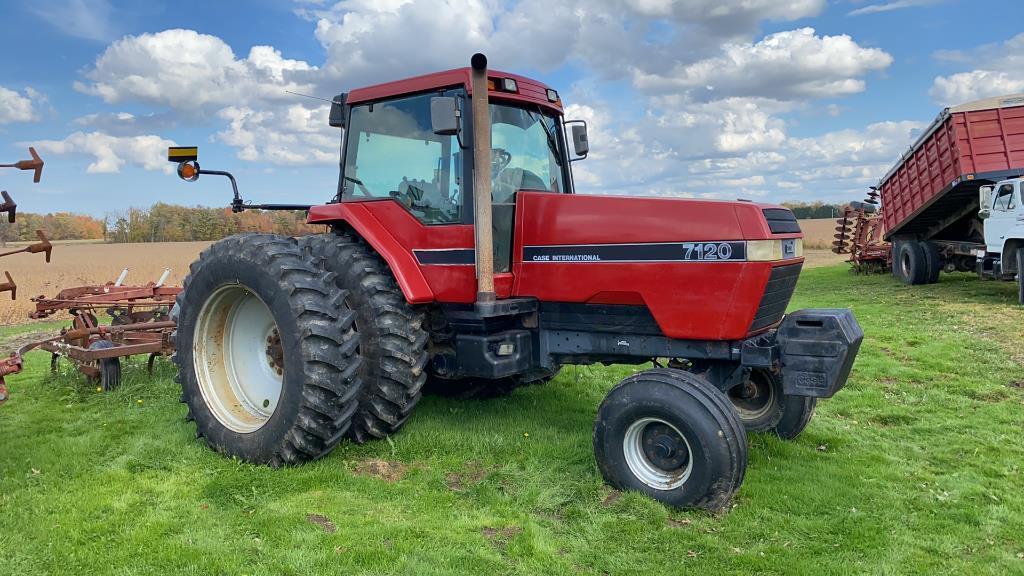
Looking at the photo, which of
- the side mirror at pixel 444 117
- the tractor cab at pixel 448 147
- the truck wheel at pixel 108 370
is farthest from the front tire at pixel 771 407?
the truck wheel at pixel 108 370

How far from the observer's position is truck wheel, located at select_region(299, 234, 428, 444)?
4570 mm

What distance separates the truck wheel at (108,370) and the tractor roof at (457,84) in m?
3.54

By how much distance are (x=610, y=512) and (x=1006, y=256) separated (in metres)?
12.0

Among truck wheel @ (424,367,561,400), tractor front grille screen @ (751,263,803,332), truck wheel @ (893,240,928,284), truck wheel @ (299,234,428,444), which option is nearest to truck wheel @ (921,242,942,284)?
truck wheel @ (893,240,928,284)

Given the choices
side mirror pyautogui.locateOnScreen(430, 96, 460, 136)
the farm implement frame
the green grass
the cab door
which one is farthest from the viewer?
the cab door

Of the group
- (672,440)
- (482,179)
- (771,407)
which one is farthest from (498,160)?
(771,407)

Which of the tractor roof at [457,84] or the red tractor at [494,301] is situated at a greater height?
the tractor roof at [457,84]

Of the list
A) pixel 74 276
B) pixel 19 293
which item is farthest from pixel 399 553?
pixel 74 276

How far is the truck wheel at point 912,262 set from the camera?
15.7 metres

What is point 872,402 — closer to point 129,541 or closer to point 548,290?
point 548,290

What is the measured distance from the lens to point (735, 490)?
3.88m

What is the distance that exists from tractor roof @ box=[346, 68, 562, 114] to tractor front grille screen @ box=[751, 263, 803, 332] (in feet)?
6.65

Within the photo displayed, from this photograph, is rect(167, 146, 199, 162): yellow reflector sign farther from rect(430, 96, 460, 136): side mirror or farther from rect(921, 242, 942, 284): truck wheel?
rect(921, 242, 942, 284): truck wheel

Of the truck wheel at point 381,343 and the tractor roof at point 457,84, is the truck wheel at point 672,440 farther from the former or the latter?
the tractor roof at point 457,84
